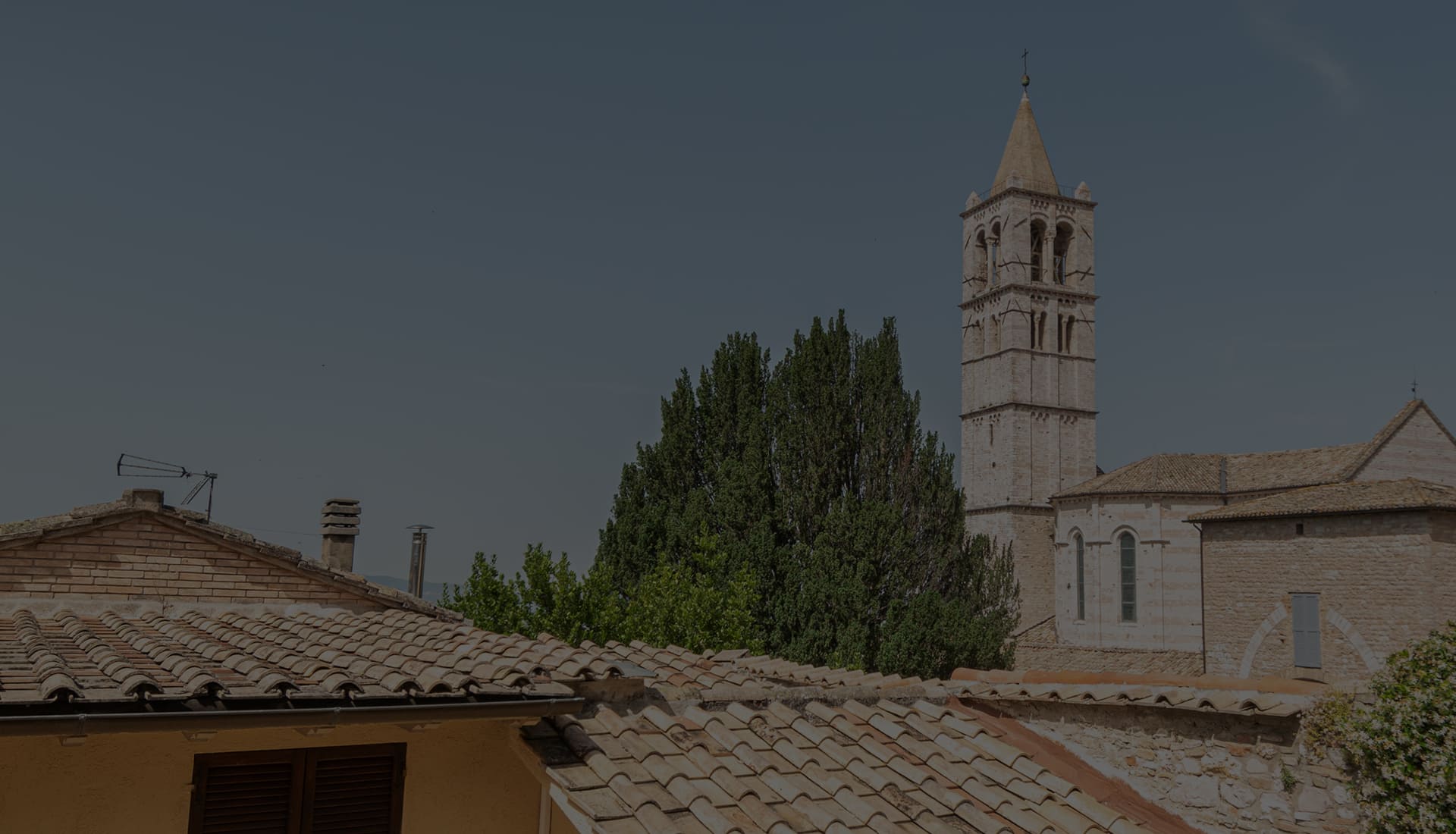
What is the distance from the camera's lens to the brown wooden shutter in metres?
4.98

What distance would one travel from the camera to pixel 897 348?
27.2 metres

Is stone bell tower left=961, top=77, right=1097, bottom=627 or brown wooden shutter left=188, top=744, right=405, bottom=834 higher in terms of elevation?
stone bell tower left=961, top=77, right=1097, bottom=627

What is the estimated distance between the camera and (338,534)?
11234 mm

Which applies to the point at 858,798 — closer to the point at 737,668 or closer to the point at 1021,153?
the point at 737,668

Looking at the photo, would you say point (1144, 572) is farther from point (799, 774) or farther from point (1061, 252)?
point (799, 774)

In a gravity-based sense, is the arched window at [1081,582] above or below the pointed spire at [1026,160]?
below

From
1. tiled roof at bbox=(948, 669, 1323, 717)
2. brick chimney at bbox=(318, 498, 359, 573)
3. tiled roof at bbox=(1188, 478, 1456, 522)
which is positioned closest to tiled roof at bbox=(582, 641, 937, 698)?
tiled roof at bbox=(948, 669, 1323, 717)

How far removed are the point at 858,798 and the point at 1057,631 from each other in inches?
1423

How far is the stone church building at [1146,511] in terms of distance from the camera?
2459 centimetres

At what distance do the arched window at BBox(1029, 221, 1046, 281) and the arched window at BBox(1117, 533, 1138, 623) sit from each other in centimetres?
1500

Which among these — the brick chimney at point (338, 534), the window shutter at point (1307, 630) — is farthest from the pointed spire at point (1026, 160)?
the brick chimney at point (338, 534)

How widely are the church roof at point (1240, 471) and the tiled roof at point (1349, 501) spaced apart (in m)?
4.14

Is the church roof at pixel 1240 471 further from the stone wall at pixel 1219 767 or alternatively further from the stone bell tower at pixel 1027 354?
the stone wall at pixel 1219 767

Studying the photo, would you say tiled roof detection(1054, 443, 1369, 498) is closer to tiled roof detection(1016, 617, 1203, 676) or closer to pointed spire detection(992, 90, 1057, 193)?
tiled roof detection(1016, 617, 1203, 676)
